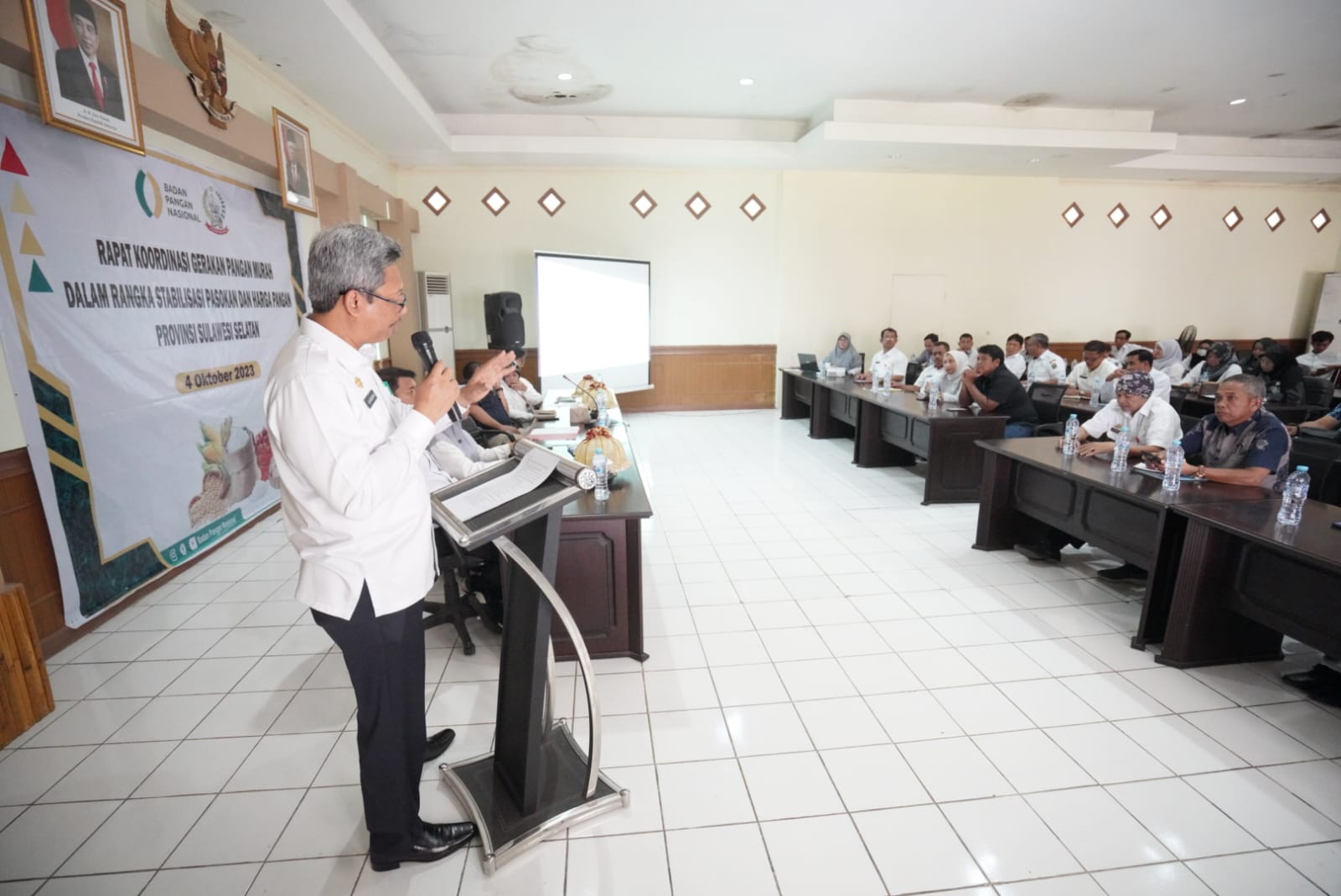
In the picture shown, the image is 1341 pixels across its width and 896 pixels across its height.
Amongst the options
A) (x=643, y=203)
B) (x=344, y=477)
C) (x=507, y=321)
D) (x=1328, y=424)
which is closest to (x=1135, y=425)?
(x=1328, y=424)

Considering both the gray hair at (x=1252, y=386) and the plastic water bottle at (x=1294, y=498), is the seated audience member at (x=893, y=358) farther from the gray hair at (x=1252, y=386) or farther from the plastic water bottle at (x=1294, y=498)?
the plastic water bottle at (x=1294, y=498)

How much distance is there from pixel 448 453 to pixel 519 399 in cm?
247

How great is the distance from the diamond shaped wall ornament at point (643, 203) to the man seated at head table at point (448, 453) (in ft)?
18.1

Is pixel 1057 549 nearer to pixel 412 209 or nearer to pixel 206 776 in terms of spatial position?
pixel 206 776

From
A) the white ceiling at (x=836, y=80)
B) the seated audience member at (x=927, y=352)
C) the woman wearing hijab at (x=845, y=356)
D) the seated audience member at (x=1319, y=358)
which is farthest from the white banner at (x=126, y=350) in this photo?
the seated audience member at (x=1319, y=358)

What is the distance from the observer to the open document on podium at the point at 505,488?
4.72ft

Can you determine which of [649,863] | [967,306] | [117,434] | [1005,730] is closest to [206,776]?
[649,863]

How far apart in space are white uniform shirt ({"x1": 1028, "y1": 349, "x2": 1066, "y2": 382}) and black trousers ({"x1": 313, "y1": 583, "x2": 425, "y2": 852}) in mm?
7553

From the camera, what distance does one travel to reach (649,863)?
1738 millimetres

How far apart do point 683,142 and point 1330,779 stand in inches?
292

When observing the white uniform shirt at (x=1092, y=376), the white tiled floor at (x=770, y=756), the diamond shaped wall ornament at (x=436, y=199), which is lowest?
the white tiled floor at (x=770, y=756)

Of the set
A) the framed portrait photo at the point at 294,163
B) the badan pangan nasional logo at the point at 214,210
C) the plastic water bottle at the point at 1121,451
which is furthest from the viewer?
the framed portrait photo at the point at 294,163

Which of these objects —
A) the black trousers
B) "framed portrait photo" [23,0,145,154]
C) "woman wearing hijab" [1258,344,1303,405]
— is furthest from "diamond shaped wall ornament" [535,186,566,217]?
"woman wearing hijab" [1258,344,1303,405]

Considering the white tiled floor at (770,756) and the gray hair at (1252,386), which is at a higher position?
the gray hair at (1252,386)
